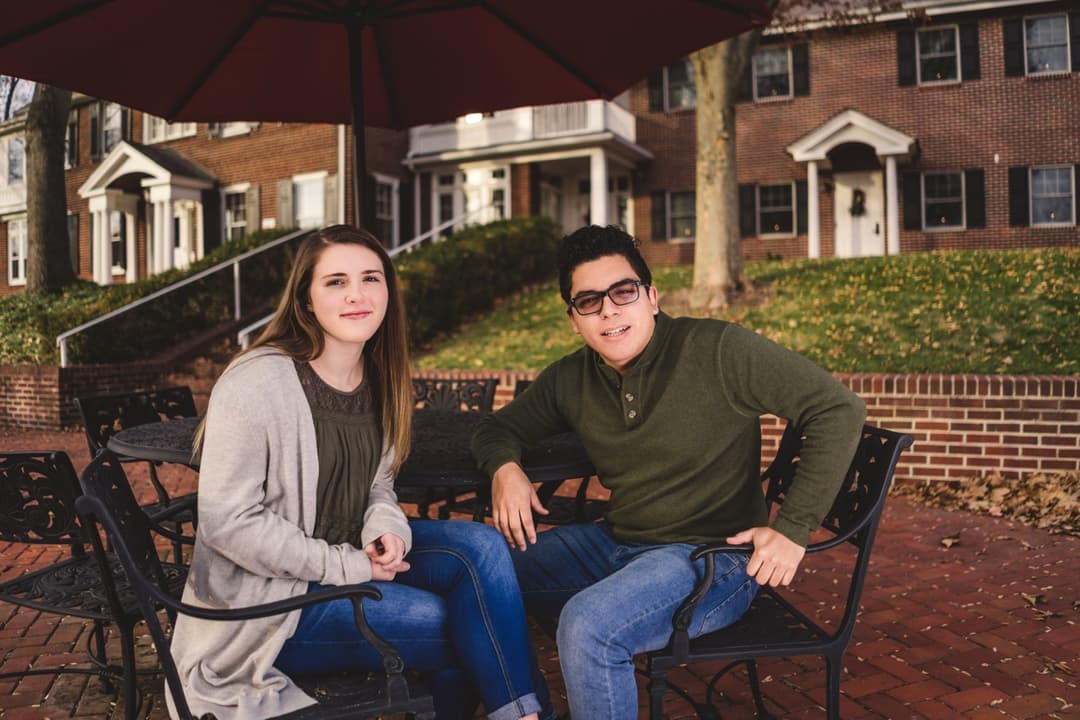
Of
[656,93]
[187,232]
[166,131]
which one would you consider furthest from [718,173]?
[166,131]

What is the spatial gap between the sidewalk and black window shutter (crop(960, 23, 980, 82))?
16760 mm

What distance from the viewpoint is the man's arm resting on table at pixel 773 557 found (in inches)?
84.1

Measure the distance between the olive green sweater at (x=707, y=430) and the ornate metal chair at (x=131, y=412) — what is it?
2.05 metres

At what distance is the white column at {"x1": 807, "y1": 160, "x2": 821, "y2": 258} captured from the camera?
60.6 feet

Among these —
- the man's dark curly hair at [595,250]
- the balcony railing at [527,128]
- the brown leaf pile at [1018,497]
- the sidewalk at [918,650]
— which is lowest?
the sidewalk at [918,650]

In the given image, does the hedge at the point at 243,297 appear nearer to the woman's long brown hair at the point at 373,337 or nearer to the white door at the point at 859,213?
the white door at the point at 859,213

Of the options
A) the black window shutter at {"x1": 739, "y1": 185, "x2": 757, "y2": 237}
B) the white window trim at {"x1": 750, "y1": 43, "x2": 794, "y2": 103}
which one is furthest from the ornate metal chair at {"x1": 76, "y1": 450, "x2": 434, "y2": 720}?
the white window trim at {"x1": 750, "y1": 43, "x2": 794, "y2": 103}

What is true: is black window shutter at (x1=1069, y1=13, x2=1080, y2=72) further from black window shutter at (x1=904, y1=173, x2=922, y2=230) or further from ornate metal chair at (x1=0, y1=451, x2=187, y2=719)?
ornate metal chair at (x1=0, y1=451, x2=187, y2=719)

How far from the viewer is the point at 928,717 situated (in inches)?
111

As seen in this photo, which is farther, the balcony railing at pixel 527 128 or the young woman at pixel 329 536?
the balcony railing at pixel 527 128

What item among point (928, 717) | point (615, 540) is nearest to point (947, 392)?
point (928, 717)

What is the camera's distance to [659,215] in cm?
2075

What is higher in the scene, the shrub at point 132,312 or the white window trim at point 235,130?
the white window trim at point 235,130

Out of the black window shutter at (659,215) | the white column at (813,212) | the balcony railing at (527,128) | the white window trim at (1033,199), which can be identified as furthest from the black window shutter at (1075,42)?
the balcony railing at (527,128)
